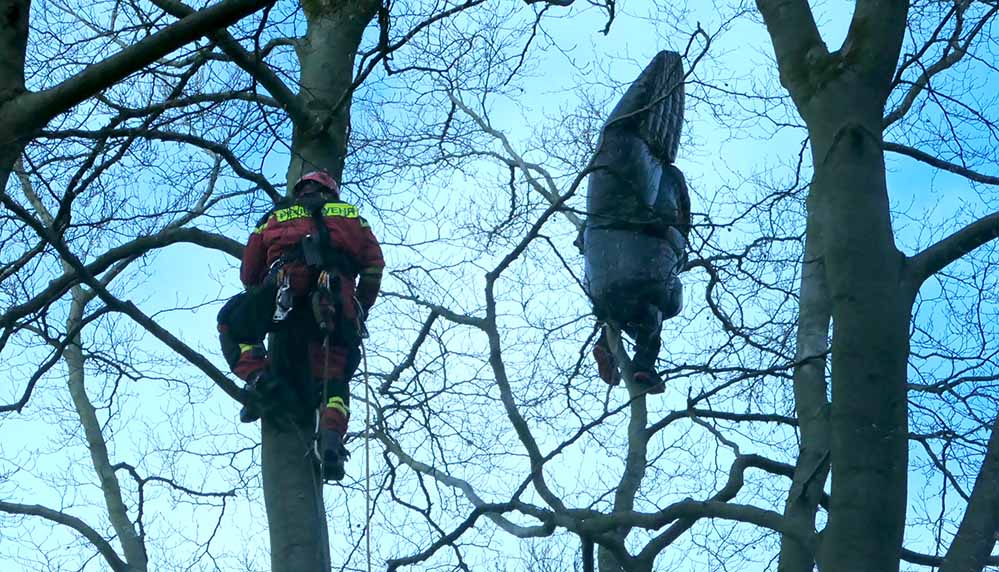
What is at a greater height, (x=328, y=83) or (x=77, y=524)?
(x=328, y=83)

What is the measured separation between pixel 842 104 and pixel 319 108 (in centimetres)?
253

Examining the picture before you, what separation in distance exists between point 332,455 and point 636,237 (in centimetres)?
206

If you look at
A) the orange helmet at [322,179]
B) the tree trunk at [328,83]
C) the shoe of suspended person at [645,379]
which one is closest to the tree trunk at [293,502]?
the orange helmet at [322,179]

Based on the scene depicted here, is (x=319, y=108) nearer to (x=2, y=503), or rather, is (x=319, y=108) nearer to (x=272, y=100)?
(x=272, y=100)

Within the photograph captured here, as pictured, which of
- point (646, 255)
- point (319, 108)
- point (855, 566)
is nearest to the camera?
A: point (855, 566)

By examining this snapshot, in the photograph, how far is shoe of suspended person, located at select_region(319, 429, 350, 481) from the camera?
5.90 metres

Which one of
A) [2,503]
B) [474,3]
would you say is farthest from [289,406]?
[2,503]

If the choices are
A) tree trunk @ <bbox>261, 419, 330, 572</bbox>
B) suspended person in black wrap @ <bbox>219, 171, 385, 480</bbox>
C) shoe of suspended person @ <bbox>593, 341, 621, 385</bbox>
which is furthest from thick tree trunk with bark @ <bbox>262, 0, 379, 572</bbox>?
shoe of suspended person @ <bbox>593, 341, 621, 385</bbox>

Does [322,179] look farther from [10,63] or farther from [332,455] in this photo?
[10,63]

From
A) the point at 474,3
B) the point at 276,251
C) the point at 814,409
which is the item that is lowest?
the point at 814,409

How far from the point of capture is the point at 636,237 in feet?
23.1

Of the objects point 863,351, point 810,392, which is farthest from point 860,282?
point 810,392

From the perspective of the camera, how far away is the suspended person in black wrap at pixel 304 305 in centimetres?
617

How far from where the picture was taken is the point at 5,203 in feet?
15.6
